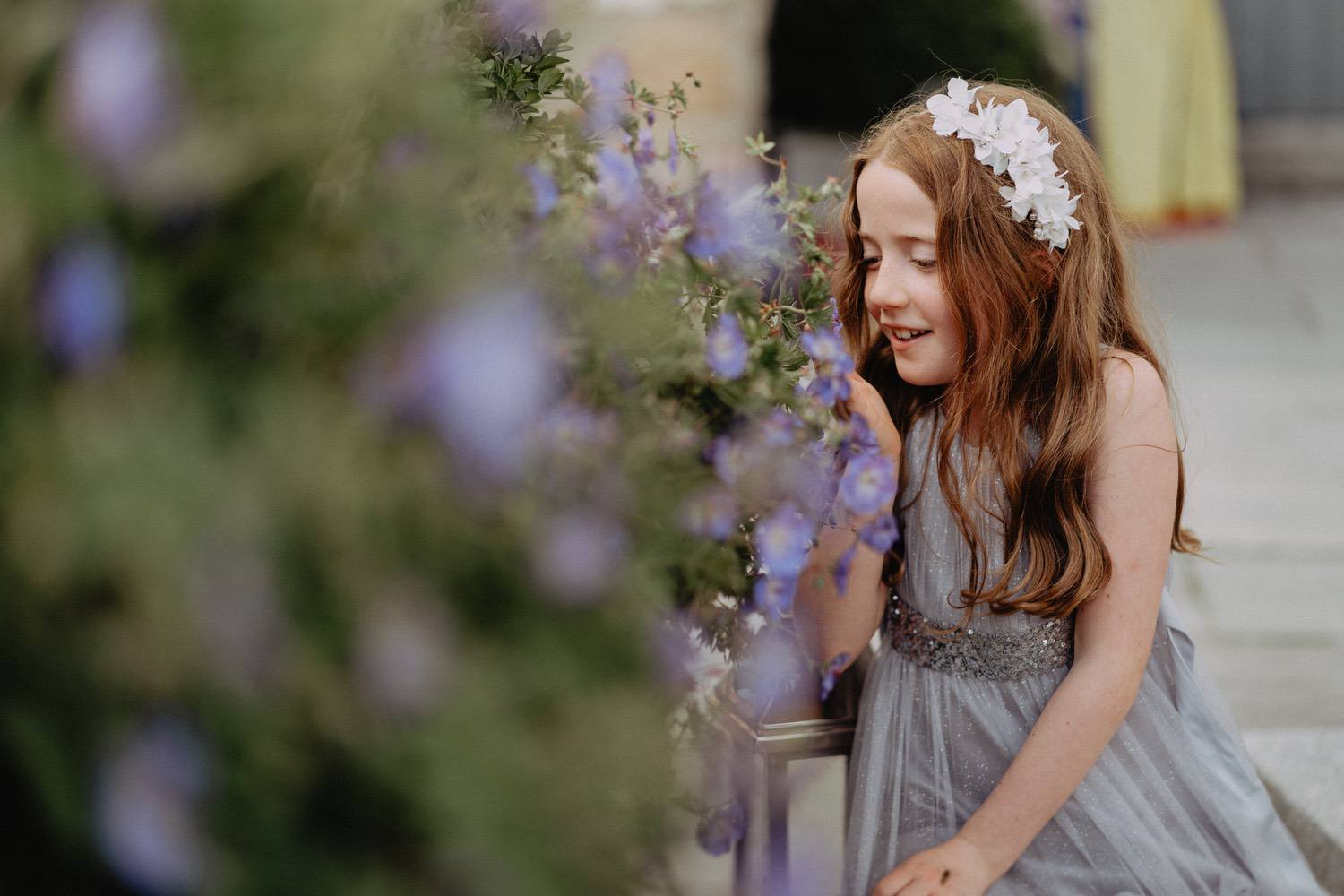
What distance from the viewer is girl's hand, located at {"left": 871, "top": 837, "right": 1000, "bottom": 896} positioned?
147cm

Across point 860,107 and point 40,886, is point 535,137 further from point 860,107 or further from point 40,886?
point 860,107

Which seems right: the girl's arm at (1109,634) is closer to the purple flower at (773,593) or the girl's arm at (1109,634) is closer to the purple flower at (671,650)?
the purple flower at (773,593)

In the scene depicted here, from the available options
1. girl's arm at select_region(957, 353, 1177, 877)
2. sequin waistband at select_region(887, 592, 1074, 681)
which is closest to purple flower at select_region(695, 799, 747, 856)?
girl's arm at select_region(957, 353, 1177, 877)

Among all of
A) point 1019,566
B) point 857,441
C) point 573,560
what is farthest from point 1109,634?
point 573,560

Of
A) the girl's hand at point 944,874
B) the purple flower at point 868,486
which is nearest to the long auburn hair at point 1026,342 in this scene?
the girl's hand at point 944,874

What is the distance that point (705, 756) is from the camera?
3.06 ft

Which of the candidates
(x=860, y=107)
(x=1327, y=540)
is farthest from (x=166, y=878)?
(x=860, y=107)

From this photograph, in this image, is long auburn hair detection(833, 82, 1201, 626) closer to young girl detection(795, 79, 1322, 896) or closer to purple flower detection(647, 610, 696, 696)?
young girl detection(795, 79, 1322, 896)

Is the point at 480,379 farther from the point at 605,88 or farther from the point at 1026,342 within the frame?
the point at 1026,342

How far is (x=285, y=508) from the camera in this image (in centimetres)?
53

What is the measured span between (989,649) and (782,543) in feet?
2.47

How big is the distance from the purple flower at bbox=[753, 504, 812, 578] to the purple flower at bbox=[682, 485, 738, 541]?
0.08 meters

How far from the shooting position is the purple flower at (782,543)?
98 cm

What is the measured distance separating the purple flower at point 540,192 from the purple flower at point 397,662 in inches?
15.4
